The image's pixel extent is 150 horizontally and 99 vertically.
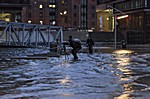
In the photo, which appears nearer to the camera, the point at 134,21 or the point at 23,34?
the point at 23,34

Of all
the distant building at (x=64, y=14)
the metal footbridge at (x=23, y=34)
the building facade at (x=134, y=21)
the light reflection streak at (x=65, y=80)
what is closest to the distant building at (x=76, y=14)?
the distant building at (x=64, y=14)

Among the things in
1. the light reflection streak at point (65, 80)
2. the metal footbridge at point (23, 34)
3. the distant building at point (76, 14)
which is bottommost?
the light reflection streak at point (65, 80)

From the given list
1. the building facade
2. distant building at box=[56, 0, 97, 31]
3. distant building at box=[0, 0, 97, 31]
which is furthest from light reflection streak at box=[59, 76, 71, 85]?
distant building at box=[56, 0, 97, 31]

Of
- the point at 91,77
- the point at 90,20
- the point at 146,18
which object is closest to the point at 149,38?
the point at 146,18

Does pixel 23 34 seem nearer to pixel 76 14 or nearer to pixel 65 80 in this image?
pixel 65 80

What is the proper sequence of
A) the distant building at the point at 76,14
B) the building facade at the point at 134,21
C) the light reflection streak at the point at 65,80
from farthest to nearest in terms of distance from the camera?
1. the distant building at the point at 76,14
2. the building facade at the point at 134,21
3. the light reflection streak at the point at 65,80

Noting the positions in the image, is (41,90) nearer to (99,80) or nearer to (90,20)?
(99,80)

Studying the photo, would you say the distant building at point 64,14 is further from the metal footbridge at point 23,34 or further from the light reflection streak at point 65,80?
the light reflection streak at point 65,80

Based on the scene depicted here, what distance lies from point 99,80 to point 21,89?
3831 millimetres

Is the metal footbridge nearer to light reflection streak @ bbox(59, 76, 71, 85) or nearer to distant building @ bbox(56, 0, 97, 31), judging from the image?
light reflection streak @ bbox(59, 76, 71, 85)

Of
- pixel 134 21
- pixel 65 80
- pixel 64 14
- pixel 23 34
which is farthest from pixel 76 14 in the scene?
pixel 65 80

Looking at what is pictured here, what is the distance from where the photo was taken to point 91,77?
54.1 feet

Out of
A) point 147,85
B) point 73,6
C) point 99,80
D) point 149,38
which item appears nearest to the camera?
point 147,85

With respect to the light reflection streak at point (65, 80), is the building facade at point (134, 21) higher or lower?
higher
